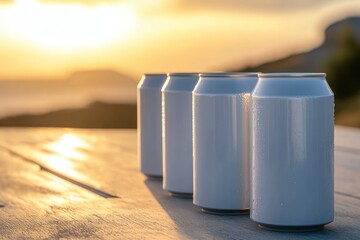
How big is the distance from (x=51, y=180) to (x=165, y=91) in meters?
0.83

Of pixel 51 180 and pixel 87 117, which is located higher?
pixel 51 180

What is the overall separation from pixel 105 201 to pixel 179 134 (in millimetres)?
361

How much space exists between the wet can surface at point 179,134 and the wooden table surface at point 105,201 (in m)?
0.07

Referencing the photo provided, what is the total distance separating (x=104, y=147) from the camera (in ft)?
16.6

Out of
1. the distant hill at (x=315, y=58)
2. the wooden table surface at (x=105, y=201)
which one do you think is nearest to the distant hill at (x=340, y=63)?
the distant hill at (x=315, y=58)

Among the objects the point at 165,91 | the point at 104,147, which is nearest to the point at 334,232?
the point at 165,91

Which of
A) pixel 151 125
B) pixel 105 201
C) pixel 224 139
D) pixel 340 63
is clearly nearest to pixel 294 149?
pixel 224 139

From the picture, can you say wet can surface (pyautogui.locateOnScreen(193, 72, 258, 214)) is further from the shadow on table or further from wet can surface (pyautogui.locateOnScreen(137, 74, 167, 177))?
wet can surface (pyautogui.locateOnScreen(137, 74, 167, 177))

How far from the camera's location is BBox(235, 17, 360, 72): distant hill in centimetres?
2427

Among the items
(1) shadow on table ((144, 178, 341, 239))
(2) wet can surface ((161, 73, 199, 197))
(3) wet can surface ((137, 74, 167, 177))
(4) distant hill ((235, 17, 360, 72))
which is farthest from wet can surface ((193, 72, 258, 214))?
(4) distant hill ((235, 17, 360, 72))

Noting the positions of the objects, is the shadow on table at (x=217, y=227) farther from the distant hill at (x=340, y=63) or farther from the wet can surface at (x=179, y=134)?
the distant hill at (x=340, y=63)

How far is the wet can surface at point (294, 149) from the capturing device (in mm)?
2377

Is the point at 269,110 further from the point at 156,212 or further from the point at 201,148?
the point at 156,212

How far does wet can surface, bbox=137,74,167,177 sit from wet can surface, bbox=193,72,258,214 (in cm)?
82
